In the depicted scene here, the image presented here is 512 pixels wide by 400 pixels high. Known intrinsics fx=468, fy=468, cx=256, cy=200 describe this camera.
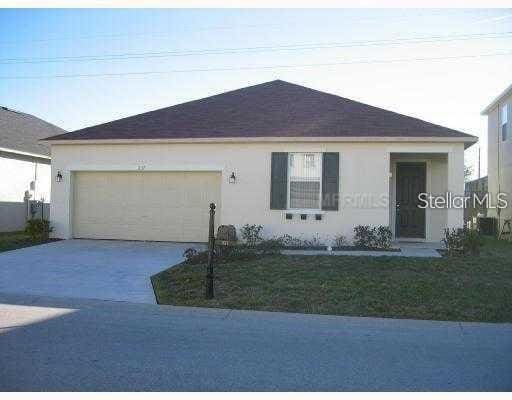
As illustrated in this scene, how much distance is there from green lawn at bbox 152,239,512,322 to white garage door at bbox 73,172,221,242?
3970mm

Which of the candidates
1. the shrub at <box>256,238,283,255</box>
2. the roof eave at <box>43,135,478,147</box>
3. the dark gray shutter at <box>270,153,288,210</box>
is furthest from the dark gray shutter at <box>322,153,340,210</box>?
the shrub at <box>256,238,283,255</box>

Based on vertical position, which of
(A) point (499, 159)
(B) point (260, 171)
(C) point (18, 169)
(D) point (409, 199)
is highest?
(A) point (499, 159)

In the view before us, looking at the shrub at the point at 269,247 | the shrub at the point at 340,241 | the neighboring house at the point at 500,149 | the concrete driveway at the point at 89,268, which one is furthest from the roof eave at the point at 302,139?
the neighboring house at the point at 500,149

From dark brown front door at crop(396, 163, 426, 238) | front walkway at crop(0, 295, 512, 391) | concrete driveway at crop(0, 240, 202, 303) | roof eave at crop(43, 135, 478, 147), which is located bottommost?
front walkway at crop(0, 295, 512, 391)

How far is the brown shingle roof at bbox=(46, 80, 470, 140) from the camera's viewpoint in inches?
518

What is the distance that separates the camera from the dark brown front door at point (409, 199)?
46.8 feet

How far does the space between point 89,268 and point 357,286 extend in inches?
223

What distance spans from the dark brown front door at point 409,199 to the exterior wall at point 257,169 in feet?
1.56

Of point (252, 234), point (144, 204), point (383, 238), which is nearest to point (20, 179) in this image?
point (144, 204)

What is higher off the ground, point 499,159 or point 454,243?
point 499,159

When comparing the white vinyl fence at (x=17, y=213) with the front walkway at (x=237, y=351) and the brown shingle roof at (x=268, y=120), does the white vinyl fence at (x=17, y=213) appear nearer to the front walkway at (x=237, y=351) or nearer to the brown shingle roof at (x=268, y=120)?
the brown shingle roof at (x=268, y=120)

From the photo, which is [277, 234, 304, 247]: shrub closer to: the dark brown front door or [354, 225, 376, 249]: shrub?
[354, 225, 376, 249]: shrub

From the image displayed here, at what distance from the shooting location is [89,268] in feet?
32.8

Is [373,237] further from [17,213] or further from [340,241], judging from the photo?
[17,213]
